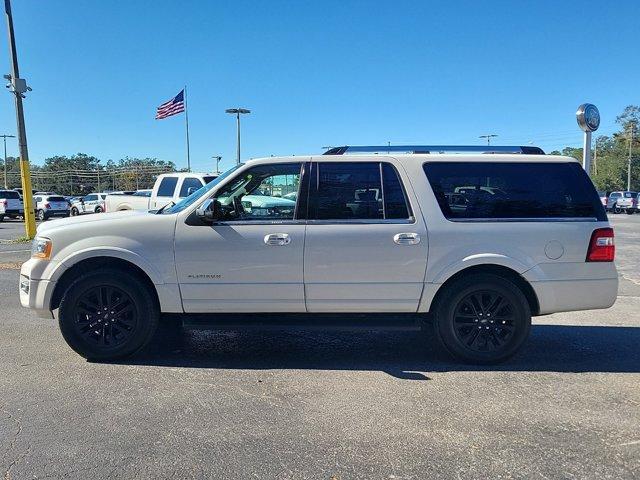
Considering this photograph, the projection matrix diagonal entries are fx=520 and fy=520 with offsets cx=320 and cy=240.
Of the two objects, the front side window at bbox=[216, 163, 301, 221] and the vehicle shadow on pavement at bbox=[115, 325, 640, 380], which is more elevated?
the front side window at bbox=[216, 163, 301, 221]

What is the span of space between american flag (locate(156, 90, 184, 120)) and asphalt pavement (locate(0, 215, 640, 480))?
2457 centimetres

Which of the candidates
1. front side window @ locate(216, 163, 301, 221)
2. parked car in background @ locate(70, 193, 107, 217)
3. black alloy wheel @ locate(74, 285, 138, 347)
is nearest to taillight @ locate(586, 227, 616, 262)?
front side window @ locate(216, 163, 301, 221)

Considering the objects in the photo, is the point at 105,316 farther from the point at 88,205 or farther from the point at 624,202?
the point at 624,202

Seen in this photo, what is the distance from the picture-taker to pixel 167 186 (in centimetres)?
1428

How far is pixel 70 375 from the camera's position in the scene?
180 inches

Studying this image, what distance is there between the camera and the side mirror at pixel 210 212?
4.66m

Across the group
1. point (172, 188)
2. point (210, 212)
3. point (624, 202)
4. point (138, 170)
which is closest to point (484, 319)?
point (210, 212)

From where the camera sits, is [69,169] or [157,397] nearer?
[157,397]

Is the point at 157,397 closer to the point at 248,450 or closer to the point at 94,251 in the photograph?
the point at 248,450

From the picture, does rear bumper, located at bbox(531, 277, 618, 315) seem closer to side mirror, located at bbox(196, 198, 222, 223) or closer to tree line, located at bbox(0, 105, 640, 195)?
side mirror, located at bbox(196, 198, 222, 223)

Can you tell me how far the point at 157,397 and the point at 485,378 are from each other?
2.75 metres

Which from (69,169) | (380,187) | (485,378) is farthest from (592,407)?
(69,169)

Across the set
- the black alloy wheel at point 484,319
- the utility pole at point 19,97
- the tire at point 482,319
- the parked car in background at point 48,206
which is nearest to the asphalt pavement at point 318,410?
the tire at point 482,319

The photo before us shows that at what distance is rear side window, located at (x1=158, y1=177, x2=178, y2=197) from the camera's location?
46.4 ft
